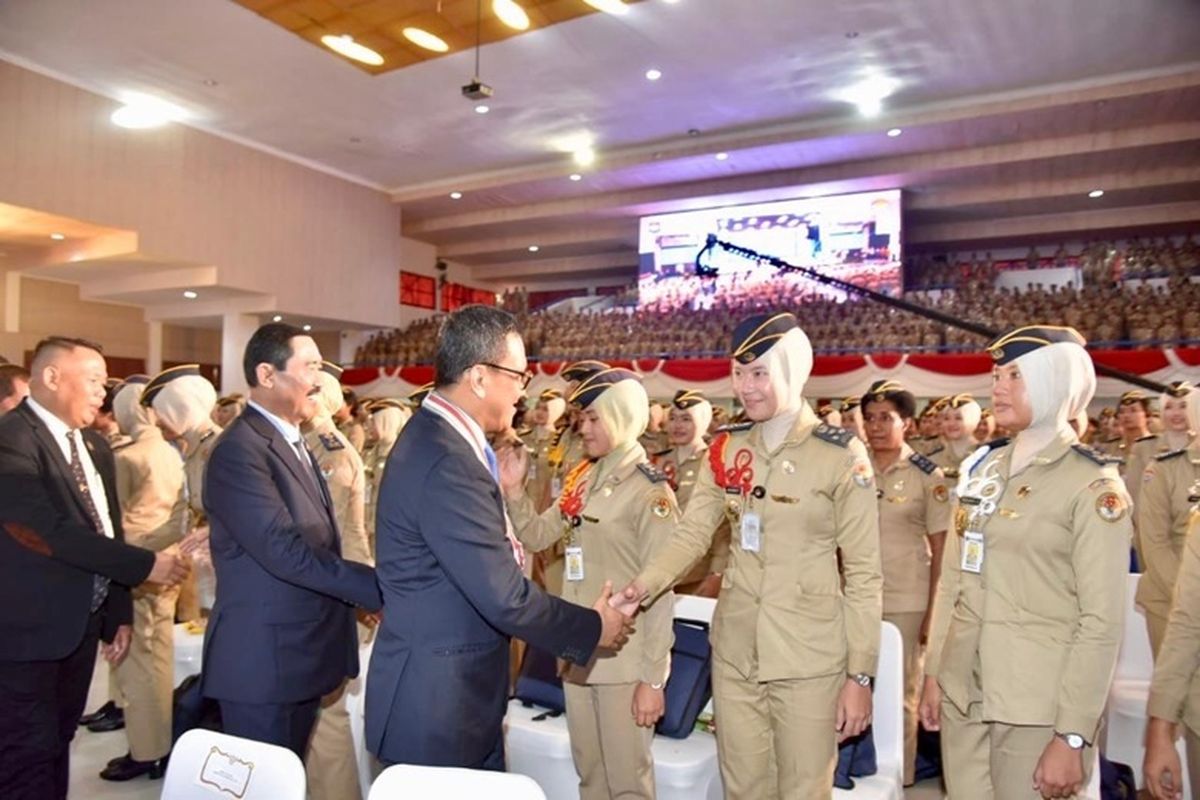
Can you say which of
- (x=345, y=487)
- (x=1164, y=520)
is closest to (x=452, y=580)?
(x=345, y=487)

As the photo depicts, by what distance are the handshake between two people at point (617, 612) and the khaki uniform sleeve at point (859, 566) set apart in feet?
1.78

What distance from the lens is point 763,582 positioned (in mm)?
2209

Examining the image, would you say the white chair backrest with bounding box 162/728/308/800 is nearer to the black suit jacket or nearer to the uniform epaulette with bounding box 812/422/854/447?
the black suit jacket

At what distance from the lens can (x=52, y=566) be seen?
2.40 meters

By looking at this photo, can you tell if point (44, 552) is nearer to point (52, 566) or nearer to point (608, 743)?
point (52, 566)

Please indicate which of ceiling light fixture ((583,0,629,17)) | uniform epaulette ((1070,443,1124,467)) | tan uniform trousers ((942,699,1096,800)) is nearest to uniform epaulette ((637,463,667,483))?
tan uniform trousers ((942,699,1096,800))

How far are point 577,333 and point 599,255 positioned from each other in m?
4.06

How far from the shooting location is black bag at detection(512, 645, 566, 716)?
2.93m

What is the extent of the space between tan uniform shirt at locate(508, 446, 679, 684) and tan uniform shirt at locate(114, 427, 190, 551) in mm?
2061

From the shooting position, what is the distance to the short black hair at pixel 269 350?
2.25 metres

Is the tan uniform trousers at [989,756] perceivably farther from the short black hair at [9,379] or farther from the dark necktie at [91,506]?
the short black hair at [9,379]

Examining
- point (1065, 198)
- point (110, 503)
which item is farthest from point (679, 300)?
point (110, 503)

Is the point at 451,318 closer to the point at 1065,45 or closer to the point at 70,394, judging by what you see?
the point at 70,394

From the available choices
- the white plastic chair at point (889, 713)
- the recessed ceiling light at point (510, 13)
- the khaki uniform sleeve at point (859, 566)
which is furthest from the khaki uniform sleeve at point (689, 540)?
the recessed ceiling light at point (510, 13)
